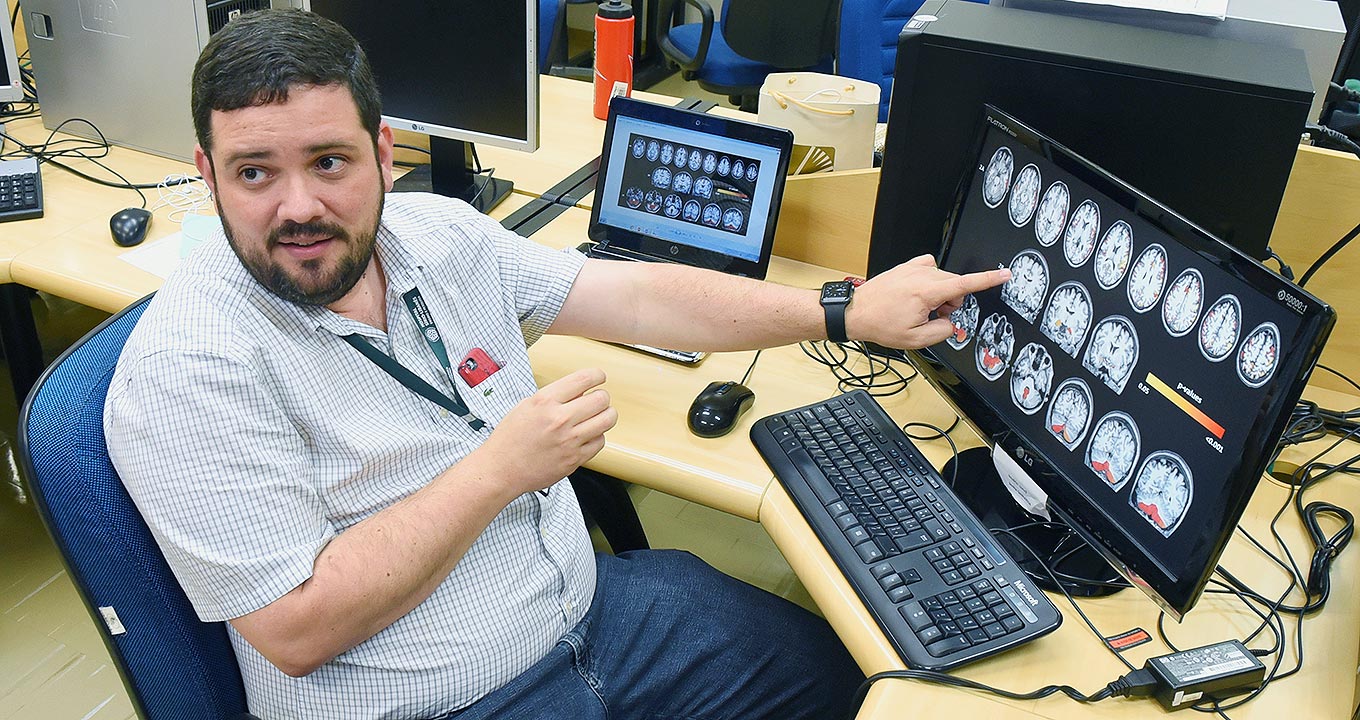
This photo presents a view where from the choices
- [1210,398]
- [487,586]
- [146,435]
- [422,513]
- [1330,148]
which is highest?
[1330,148]

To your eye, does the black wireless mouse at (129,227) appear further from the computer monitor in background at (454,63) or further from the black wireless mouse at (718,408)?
the black wireless mouse at (718,408)

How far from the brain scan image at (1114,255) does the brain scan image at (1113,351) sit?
4cm

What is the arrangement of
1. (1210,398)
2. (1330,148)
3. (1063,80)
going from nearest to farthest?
(1210,398) → (1063,80) → (1330,148)

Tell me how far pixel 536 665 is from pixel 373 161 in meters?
0.62

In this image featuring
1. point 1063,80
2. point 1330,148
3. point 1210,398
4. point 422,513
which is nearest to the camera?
point 1210,398

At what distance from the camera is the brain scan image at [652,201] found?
5.92ft

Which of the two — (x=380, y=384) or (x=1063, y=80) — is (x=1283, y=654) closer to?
(x=1063, y=80)

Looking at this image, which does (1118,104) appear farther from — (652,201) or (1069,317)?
(652,201)

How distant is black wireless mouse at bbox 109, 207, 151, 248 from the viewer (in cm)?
187

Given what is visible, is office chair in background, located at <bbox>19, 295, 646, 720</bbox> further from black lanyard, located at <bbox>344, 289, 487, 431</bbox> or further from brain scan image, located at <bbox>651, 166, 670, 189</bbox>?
brain scan image, located at <bbox>651, 166, 670, 189</bbox>

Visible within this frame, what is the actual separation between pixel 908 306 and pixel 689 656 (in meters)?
0.53

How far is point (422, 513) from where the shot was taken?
1147 mm

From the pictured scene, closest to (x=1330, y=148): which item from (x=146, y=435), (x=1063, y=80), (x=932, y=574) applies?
(x=1063, y=80)

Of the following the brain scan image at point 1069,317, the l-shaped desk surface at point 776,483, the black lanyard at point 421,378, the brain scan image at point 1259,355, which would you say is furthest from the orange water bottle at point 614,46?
the brain scan image at point 1259,355
